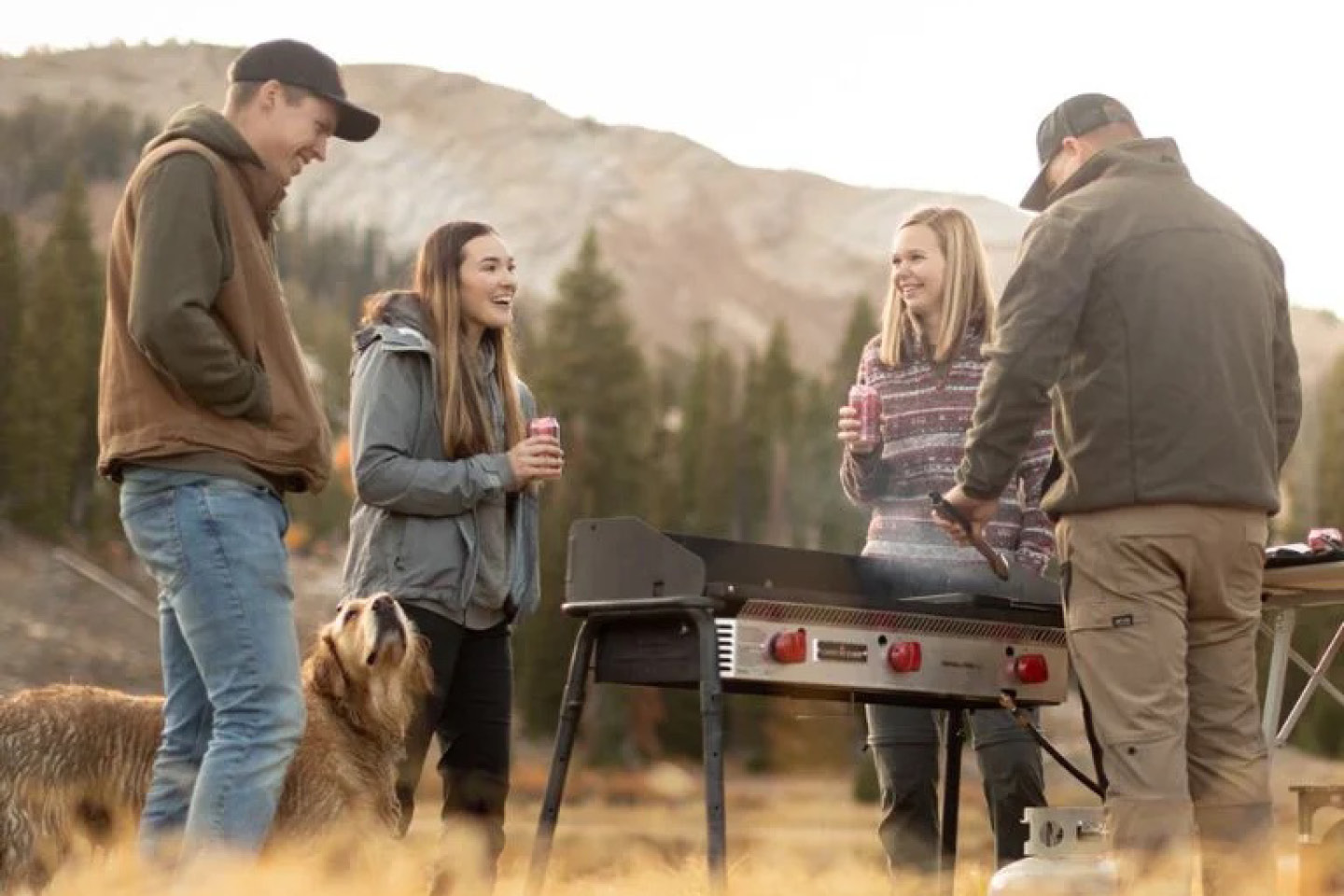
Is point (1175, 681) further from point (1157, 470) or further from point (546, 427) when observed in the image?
point (546, 427)

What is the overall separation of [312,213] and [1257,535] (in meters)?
91.4

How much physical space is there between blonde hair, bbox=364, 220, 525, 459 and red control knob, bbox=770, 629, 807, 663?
133 centimetres

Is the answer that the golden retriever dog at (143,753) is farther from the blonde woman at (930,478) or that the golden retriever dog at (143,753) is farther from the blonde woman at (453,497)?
the blonde woman at (930,478)

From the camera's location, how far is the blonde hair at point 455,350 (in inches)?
227

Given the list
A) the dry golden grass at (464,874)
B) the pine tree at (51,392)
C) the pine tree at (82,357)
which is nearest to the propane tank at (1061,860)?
the dry golden grass at (464,874)

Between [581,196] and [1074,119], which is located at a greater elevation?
[1074,119]

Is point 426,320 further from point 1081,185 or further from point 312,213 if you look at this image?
point 312,213

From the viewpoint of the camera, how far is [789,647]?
4.84 meters

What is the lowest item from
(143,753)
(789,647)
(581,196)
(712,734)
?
(581,196)

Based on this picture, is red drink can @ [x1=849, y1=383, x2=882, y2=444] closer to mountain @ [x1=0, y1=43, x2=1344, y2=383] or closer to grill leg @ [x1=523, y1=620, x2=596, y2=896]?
grill leg @ [x1=523, y1=620, x2=596, y2=896]

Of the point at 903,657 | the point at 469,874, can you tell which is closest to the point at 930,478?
the point at 903,657

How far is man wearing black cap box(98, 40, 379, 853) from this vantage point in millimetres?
4387

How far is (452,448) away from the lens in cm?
576

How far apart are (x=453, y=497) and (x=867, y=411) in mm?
1223
